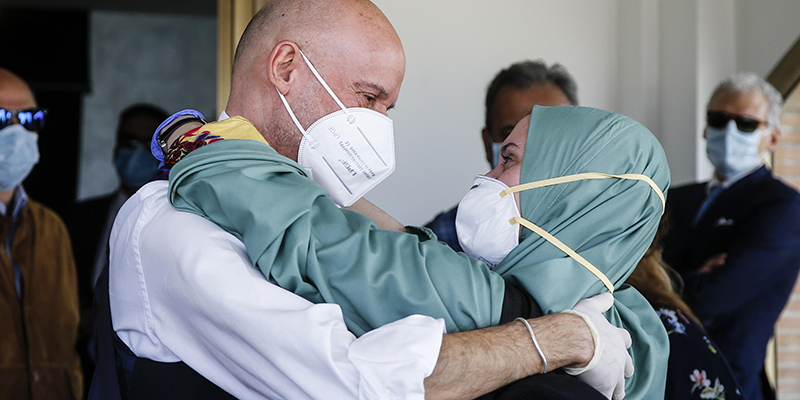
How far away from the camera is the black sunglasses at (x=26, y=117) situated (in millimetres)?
3211

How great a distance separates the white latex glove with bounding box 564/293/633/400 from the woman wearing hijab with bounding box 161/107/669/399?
0.13ft

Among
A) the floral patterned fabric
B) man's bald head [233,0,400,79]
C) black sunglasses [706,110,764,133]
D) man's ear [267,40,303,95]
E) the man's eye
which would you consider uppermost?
man's bald head [233,0,400,79]

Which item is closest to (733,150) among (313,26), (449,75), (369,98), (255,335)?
(449,75)

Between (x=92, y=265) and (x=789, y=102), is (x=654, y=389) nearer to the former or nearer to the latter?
(x=789, y=102)

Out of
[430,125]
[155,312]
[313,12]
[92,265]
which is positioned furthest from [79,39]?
[155,312]

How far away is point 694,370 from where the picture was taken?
199 cm

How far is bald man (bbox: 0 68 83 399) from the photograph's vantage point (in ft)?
9.94

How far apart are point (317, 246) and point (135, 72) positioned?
5.56 m

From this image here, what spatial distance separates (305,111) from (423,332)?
2.30 ft

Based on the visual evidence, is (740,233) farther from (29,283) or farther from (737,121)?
(29,283)

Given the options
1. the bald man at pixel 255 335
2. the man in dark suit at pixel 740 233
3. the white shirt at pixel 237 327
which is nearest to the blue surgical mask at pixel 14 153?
the bald man at pixel 255 335

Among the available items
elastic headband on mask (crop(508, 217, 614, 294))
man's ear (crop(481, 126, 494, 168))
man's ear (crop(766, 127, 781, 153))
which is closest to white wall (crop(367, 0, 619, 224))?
man's ear (crop(481, 126, 494, 168))

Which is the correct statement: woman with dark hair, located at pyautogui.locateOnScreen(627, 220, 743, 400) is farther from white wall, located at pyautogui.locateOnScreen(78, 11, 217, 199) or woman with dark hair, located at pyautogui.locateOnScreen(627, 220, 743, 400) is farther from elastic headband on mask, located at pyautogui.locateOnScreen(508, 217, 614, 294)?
white wall, located at pyautogui.locateOnScreen(78, 11, 217, 199)

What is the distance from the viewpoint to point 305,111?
5.56 feet
